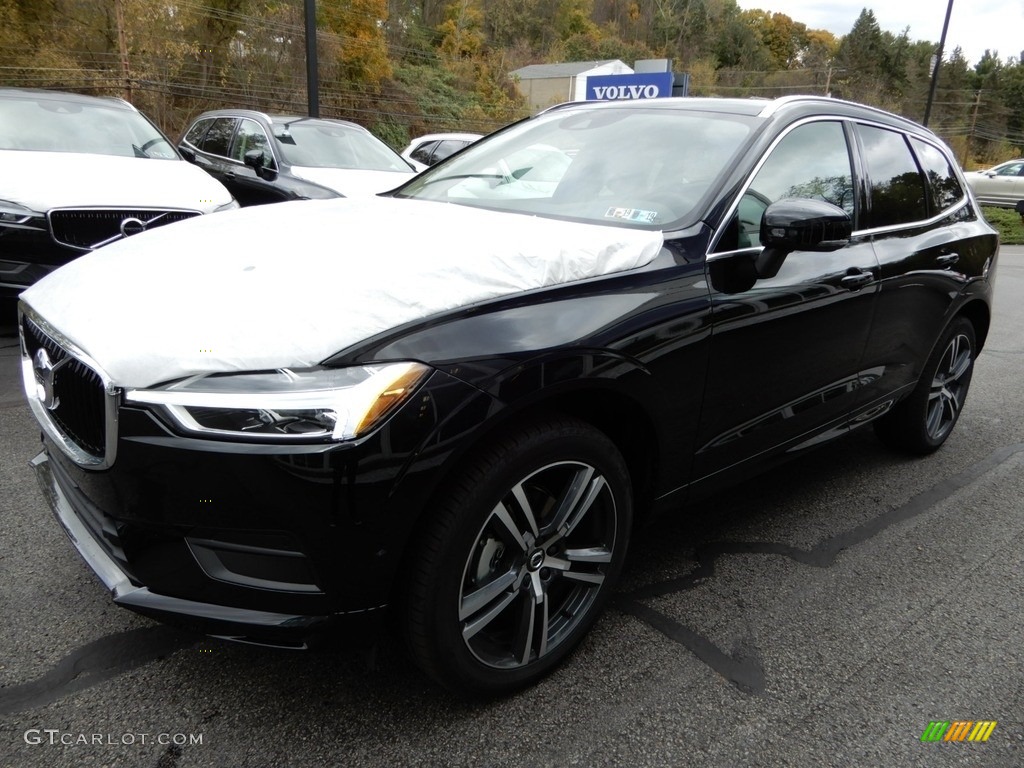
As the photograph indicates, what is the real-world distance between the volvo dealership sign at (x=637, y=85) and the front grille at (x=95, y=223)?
42.2 feet

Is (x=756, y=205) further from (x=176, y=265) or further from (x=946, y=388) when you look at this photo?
(x=946, y=388)

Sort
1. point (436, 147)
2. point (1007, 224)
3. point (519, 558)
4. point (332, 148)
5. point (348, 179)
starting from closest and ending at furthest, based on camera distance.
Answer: point (519, 558), point (348, 179), point (332, 148), point (436, 147), point (1007, 224)

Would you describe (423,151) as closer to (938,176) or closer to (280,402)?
(938,176)

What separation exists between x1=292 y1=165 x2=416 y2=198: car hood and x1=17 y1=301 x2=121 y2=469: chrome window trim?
5194 millimetres

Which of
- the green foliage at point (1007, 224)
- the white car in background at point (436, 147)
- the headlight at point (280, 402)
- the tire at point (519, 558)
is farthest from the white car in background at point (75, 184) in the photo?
the green foliage at point (1007, 224)

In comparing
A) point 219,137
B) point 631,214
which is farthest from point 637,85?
point 631,214

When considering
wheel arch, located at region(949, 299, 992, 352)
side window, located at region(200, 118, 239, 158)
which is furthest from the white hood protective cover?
side window, located at region(200, 118, 239, 158)

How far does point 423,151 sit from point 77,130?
783cm

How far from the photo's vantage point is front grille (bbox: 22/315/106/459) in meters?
1.80

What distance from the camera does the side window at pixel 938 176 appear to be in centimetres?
375

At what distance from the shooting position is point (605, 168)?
2854 millimetres

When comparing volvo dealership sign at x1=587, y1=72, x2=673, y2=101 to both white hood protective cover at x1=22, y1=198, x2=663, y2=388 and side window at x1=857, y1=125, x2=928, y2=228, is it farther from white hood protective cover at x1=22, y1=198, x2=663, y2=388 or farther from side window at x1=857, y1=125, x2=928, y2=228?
white hood protective cover at x1=22, y1=198, x2=663, y2=388

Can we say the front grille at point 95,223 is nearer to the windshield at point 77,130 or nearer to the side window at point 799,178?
the windshield at point 77,130

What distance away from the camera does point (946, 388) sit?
416cm
